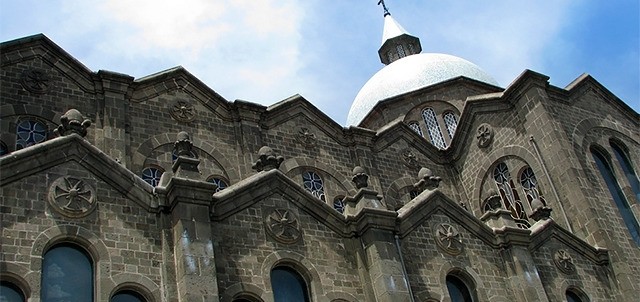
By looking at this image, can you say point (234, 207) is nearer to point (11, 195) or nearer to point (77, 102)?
point (11, 195)

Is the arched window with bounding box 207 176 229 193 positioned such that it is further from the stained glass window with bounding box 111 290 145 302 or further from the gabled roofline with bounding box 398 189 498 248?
the stained glass window with bounding box 111 290 145 302

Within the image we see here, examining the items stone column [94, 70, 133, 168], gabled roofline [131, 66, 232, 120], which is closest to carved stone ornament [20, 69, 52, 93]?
stone column [94, 70, 133, 168]

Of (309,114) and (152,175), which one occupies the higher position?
(309,114)

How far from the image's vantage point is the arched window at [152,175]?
2245cm

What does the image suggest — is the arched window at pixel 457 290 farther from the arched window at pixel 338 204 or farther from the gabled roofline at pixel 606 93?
the gabled roofline at pixel 606 93

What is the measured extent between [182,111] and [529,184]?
12.6 metres

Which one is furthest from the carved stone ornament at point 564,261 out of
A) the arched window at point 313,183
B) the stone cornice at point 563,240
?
the arched window at point 313,183

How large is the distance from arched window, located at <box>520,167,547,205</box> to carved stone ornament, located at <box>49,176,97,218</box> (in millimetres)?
16549

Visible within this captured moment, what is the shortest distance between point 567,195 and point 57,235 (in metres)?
17.0

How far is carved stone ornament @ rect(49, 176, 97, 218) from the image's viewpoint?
15062mm

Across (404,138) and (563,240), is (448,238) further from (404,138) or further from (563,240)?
(404,138)

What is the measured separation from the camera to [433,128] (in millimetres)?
35312

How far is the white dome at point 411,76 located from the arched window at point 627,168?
34.0 ft

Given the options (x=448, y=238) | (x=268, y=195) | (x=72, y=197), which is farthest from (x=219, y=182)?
(x=72, y=197)
